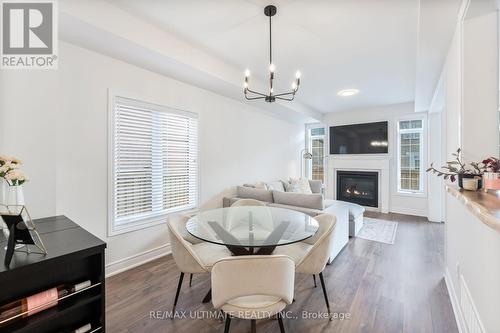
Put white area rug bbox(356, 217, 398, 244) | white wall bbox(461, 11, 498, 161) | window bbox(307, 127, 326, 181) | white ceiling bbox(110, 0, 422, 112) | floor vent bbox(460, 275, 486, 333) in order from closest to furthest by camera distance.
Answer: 1. floor vent bbox(460, 275, 486, 333)
2. white wall bbox(461, 11, 498, 161)
3. white ceiling bbox(110, 0, 422, 112)
4. white area rug bbox(356, 217, 398, 244)
5. window bbox(307, 127, 326, 181)

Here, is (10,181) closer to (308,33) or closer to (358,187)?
(308,33)

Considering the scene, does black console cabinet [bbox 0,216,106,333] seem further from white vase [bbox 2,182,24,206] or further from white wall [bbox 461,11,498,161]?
white wall [bbox 461,11,498,161]

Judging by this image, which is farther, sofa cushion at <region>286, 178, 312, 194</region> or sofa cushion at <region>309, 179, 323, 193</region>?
sofa cushion at <region>309, 179, 323, 193</region>

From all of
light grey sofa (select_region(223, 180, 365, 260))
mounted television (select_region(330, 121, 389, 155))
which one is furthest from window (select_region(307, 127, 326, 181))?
light grey sofa (select_region(223, 180, 365, 260))

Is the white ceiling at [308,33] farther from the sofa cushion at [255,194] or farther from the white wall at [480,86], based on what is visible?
the sofa cushion at [255,194]

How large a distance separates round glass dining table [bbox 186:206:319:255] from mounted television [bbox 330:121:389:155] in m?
4.42

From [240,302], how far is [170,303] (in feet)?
3.60

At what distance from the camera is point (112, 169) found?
8.80 feet

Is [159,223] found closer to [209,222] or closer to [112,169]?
[112,169]

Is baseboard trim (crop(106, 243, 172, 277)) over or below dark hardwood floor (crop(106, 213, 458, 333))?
over

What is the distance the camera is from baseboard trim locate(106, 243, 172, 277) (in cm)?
267

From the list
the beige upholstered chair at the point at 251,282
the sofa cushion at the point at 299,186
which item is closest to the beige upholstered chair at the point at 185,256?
the beige upholstered chair at the point at 251,282

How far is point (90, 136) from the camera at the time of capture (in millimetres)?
2520

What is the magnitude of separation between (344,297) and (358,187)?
4.54 meters
